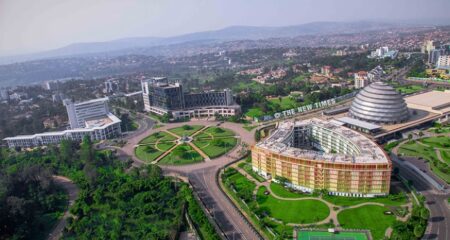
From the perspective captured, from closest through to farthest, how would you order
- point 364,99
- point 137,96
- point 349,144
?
1. point 349,144
2. point 364,99
3. point 137,96

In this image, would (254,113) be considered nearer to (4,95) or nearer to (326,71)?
(326,71)

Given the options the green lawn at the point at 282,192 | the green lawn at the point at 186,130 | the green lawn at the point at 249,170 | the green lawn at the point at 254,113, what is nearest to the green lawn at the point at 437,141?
the green lawn at the point at 282,192

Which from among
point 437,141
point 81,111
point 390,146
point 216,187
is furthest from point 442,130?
point 81,111

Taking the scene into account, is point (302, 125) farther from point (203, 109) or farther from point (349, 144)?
point (203, 109)

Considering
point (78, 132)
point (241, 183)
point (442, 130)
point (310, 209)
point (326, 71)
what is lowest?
point (310, 209)

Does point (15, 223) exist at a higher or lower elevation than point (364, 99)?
lower

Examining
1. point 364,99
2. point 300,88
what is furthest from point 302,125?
point 300,88
